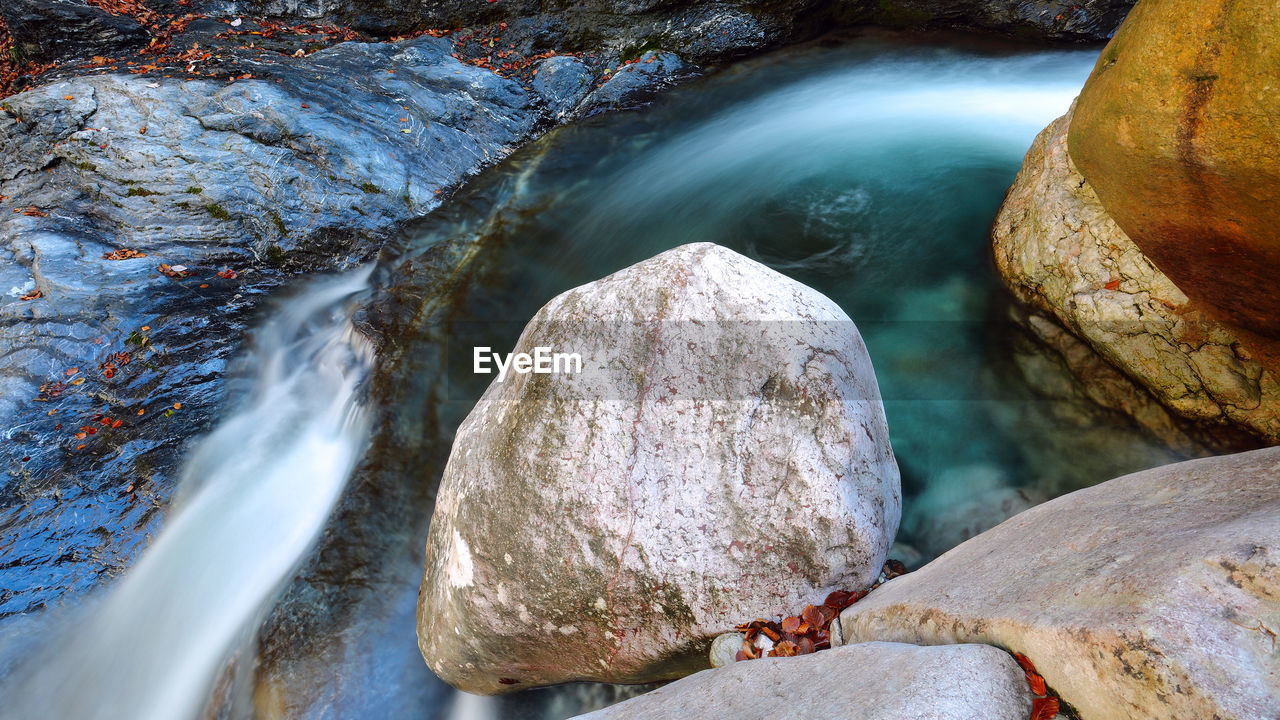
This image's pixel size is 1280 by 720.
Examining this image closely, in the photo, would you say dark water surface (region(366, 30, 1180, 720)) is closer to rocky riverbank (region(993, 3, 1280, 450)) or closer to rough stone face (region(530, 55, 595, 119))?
rocky riverbank (region(993, 3, 1280, 450))

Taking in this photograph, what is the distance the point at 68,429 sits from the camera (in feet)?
17.0

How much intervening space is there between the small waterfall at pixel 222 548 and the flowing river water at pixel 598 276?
0.06ft

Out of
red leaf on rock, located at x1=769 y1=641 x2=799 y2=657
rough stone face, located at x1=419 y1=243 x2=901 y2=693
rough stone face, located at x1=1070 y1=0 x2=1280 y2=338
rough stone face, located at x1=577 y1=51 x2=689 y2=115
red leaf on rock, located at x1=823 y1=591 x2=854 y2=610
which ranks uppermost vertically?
rough stone face, located at x1=1070 y1=0 x2=1280 y2=338

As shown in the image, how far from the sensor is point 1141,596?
6.22ft

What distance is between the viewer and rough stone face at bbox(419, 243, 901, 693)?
3246 millimetres

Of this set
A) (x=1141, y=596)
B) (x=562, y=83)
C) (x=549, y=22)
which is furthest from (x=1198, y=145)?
(x=549, y=22)

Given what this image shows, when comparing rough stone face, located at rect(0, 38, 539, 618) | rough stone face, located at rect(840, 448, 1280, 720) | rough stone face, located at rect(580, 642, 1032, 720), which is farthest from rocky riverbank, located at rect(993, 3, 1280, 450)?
rough stone face, located at rect(0, 38, 539, 618)

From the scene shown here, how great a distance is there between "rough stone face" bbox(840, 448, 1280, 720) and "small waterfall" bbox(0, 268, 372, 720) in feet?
13.9

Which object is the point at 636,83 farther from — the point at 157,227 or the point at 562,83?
the point at 157,227

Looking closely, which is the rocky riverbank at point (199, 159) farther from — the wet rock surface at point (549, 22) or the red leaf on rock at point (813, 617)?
the red leaf on rock at point (813, 617)

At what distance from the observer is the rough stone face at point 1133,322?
4.04 metres

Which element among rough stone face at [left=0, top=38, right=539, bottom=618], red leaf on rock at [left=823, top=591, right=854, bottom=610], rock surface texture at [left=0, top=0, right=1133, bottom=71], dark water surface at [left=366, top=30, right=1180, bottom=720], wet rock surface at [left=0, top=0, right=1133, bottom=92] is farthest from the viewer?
rock surface texture at [left=0, top=0, right=1133, bottom=71]

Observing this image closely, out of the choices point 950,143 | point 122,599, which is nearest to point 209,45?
point 122,599

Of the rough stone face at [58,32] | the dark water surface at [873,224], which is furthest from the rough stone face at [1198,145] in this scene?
the rough stone face at [58,32]
